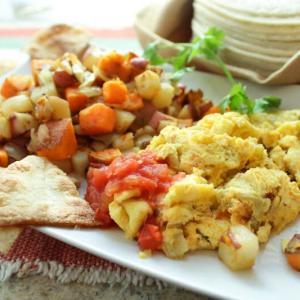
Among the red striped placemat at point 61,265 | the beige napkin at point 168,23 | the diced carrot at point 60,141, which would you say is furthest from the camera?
the beige napkin at point 168,23

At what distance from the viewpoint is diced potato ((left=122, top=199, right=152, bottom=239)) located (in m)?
1.75

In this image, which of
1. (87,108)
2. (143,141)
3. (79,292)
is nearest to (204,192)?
(79,292)

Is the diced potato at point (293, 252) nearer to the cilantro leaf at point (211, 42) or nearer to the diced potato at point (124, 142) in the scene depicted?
the diced potato at point (124, 142)

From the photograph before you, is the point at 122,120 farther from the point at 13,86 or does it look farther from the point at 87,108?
the point at 13,86

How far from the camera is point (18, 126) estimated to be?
229 cm

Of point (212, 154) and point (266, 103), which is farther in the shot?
point (266, 103)

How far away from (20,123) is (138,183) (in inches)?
29.1

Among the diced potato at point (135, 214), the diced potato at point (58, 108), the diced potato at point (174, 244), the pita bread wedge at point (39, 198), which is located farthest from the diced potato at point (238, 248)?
the diced potato at point (58, 108)

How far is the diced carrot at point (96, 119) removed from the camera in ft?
7.52

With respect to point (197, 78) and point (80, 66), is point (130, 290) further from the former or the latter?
point (197, 78)

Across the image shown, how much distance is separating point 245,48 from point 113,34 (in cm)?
152

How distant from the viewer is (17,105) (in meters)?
2.34

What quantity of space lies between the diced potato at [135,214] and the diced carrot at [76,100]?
72 cm

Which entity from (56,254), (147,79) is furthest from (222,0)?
(56,254)
